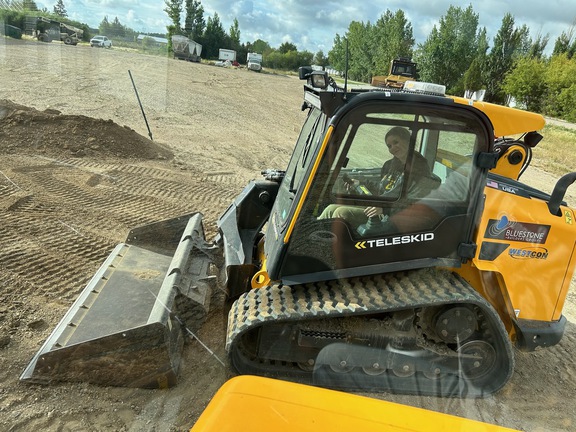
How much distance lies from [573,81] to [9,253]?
31326mm

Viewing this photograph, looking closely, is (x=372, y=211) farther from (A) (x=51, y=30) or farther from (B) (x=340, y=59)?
(A) (x=51, y=30)

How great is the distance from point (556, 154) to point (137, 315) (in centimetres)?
1764

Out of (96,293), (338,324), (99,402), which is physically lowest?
(99,402)

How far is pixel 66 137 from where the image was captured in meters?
8.66

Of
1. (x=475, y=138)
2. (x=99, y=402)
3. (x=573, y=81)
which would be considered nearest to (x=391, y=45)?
(x=573, y=81)

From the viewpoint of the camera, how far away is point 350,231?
121 inches

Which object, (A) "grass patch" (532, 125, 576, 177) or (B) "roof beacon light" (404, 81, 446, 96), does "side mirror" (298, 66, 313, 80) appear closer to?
(B) "roof beacon light" (404, 81, 446, 96)

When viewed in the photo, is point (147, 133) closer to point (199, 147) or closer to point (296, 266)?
point (199, 147)

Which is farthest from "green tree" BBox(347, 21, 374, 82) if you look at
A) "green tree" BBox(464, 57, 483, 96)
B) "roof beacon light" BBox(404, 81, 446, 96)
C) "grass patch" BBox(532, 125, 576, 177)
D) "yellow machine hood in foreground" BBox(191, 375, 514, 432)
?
"yellow machine hood in foreground" BBox(191, 375, 514, 432)

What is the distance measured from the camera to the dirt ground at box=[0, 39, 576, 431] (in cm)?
295

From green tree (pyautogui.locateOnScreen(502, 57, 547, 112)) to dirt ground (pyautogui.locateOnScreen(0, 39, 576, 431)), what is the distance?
1823cm

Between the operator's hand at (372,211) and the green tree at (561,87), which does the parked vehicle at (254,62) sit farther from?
the operator's hand at (372,211)

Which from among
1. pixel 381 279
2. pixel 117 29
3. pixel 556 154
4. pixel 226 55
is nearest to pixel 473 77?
pixel 556 154

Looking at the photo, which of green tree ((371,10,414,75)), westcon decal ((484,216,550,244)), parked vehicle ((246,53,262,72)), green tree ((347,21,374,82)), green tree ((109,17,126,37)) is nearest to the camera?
westcon decal ((484,216,550,244))
